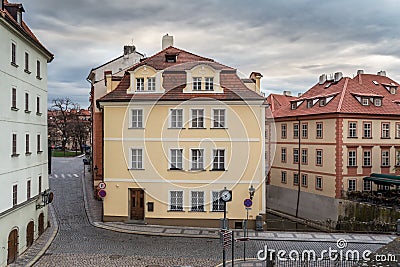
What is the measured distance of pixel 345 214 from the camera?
3183cm

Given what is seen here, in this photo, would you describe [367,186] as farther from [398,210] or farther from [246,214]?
[246,214]

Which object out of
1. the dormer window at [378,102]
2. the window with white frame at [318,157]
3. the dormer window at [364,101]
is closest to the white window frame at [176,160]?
the window with white frame at [318,157]

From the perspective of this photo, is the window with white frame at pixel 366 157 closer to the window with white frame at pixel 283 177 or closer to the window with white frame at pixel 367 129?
the window with white frame at pixel 367 129

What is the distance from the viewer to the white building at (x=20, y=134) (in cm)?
1777

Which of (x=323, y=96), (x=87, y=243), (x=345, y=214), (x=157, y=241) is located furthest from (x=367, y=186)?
(x=87, y=243)

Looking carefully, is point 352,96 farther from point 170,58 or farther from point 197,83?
point 170,58

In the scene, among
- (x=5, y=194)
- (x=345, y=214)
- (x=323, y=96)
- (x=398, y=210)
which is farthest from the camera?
(x=323, y=96)

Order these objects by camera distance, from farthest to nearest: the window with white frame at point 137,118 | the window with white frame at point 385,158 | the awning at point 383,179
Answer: the window with white frame at point 385,158 < the awning at point 383,179 < the window with white frame at point 137,118

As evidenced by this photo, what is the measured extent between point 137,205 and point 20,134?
8.52 meters

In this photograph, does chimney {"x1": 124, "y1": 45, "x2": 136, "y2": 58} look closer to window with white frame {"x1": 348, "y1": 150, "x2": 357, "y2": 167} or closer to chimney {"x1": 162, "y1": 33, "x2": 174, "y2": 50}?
chimney {"x1": 162, "y1": 33, "x2": 174, "y2": 50}

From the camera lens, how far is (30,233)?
2116cm

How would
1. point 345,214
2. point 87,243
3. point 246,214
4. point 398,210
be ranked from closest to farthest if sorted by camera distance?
point 87,243
point 246,214
point 398,210
point 345,214

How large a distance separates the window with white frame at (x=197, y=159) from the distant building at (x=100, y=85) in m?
9.55

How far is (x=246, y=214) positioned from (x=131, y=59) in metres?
→ 19.7
